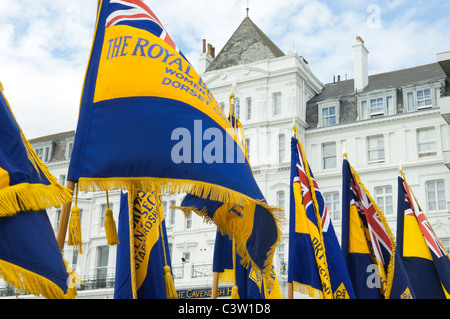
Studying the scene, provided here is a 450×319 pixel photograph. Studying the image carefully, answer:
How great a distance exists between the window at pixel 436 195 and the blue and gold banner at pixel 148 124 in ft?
79.7

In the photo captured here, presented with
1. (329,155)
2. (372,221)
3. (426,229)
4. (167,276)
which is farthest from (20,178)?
(329,155)

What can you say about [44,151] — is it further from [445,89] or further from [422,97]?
[445,89]

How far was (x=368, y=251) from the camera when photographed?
38.6 feet

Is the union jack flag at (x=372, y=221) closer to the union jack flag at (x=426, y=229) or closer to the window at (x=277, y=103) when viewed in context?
the union jack flag at (x=426, y=229)

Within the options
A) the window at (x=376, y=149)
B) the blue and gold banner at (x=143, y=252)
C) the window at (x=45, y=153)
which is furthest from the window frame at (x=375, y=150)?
the blue and gold banner at (x=143, y=252)

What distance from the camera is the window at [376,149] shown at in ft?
102

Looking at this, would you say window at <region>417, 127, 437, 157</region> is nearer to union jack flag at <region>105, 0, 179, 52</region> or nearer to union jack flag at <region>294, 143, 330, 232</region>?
union jack flag at <region>294, 143, 330, 232</region>

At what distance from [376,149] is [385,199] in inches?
113

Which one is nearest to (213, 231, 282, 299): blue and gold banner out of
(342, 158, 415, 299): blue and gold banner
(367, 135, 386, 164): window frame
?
(342, 158, 415, 299): blue and gold banner

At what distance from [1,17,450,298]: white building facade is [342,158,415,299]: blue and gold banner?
15.6m

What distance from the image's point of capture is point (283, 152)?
32531 millimetres

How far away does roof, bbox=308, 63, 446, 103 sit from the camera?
107ft
